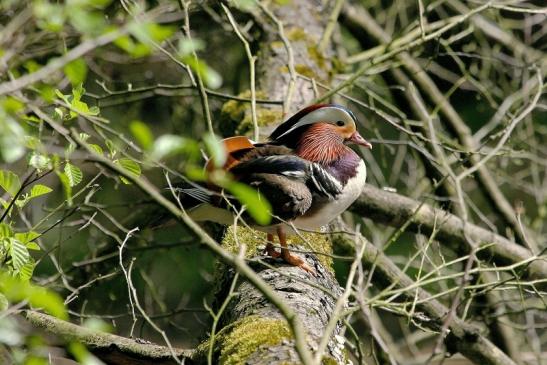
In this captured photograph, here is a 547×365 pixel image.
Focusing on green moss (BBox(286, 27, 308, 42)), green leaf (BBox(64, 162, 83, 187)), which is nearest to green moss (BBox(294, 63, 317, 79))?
green moss (BBox(286, 27, 308, 42))

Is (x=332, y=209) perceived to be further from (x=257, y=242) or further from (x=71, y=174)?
(x=71, y=174)

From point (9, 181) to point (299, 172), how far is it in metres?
1.00

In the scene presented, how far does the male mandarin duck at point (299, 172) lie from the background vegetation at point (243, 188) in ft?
0.43

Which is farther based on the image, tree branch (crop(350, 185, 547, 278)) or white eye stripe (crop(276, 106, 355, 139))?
tree branch (crop(350, 185, 547, 278))

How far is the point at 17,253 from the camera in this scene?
204 centimetres

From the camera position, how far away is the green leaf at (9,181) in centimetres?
211

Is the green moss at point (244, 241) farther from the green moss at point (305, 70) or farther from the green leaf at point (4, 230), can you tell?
the green moss at point (305, 70)

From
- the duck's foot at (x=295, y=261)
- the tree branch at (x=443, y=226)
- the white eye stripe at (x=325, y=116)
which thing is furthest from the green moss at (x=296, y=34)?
the duck's foot at (x=295, y=261)

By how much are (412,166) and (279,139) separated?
222 cm

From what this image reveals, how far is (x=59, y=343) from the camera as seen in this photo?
190cm

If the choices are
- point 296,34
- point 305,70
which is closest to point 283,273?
point 305,70

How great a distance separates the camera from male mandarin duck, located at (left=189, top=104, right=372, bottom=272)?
2.72 metres

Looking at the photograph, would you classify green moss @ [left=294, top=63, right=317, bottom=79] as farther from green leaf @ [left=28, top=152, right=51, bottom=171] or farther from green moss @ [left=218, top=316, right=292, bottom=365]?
green leaf @ [left=28, top=152, right=51, bottom=171]

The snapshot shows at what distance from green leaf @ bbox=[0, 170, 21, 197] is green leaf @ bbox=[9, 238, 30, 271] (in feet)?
0.49
